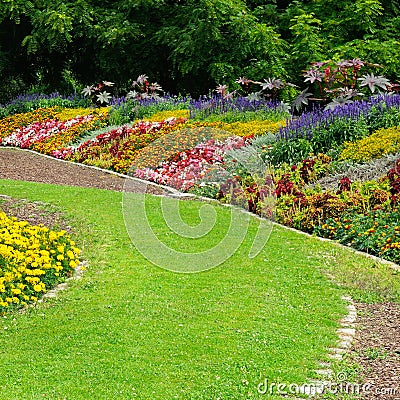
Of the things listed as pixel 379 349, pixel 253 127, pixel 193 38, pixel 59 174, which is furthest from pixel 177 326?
pixel 193 38

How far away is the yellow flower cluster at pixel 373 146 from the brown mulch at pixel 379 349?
14.3 ft

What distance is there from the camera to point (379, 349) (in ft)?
15.9

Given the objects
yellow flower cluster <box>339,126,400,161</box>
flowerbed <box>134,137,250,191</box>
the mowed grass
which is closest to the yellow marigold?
flowerbed <box>134,137,250,191</box>

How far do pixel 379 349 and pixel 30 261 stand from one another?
2976mm

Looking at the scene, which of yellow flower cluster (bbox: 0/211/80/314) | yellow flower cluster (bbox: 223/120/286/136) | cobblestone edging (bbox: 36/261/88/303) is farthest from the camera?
yellow flower cluster (bbox: 223/120/286/136)

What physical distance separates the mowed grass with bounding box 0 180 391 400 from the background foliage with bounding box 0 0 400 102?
9.78 metres

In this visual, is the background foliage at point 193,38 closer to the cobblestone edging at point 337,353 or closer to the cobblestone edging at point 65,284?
the cobblestone edging at point 65,284

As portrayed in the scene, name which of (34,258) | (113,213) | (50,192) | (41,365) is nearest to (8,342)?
(41,365)

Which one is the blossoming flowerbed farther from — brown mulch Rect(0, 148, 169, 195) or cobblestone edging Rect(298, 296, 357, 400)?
cobblestone edging Rect(298, 296, 357, 400)

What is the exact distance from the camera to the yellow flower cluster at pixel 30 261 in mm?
5680

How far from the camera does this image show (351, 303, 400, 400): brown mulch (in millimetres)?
4277

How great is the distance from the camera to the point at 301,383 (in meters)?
4.28

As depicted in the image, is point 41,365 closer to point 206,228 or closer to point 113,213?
point 206,228

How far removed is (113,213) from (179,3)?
1227cm
